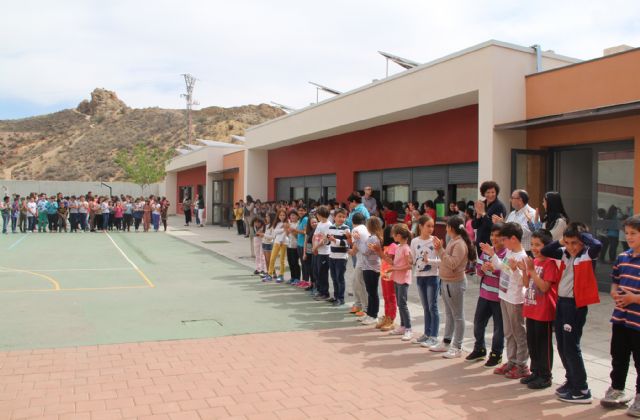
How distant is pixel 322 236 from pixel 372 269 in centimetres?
166

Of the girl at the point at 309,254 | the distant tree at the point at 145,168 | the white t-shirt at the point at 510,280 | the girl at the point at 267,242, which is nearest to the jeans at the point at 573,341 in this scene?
the white t-shirt at the point at 510,280

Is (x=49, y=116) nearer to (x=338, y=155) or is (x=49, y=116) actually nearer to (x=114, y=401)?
(x=338, y=155)

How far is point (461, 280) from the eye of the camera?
6.28 metres

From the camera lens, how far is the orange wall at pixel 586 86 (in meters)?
9.35

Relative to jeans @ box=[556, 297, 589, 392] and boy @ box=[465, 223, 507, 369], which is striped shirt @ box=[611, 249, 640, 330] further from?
boy @ box=[465, 223, 507, 369]

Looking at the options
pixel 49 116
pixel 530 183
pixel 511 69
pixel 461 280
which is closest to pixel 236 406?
pixel 461 280

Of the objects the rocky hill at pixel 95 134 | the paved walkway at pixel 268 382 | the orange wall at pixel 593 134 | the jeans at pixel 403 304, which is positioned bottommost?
the paved walkway at pixel 268 382

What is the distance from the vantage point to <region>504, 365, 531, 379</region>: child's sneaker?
5434mm

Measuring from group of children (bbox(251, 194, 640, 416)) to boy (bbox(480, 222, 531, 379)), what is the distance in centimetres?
1

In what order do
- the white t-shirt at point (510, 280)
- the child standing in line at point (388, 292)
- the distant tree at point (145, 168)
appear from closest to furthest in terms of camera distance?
the white t-shirt at point (510, 280), the child standing in line at point (388, 292), the distant tree at point (145, 168)

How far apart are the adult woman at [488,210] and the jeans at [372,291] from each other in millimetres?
1583

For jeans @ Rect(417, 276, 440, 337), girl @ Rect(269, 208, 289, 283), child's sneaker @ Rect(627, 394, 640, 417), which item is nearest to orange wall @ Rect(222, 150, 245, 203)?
girl @ Rect(269, 208, 289, 283)

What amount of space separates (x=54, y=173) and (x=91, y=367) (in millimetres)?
77131

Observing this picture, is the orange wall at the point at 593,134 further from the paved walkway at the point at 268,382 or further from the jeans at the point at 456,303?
the jeans at the point at 456,303
